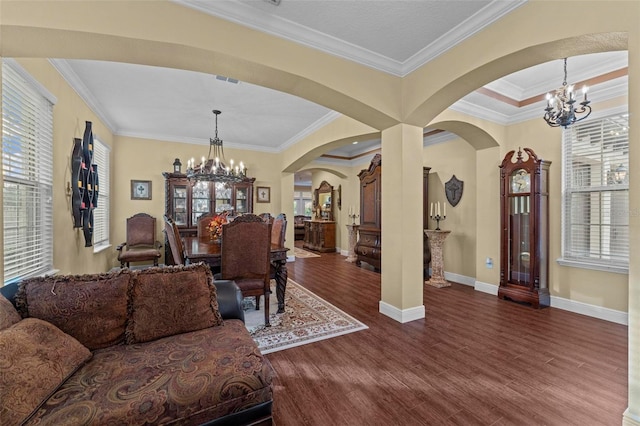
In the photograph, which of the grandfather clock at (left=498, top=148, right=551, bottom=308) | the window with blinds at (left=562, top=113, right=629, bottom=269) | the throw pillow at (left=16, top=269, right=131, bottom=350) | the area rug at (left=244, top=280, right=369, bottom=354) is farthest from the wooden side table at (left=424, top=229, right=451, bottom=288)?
the throw pillow at (left=16, top=269, right=131, bottom=350)

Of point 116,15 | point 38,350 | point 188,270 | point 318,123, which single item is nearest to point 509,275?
point 318,123

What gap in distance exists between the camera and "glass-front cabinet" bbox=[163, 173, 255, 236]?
5375 mm

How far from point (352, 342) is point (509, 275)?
2654 mm

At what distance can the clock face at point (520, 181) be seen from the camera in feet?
11.9

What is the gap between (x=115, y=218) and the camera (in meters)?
5.09

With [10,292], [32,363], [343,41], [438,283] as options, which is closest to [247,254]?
[10,292]

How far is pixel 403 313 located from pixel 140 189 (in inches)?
206

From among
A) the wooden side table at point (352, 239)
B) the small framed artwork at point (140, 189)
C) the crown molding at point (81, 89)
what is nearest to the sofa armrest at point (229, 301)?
the crown molding at point (81, 89)

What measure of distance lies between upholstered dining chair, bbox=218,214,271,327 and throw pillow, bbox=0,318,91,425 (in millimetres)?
1336

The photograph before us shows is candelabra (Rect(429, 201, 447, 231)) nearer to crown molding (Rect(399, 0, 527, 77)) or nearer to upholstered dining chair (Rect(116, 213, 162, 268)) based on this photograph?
crown molding (Rect(399, 0, 527, 77))

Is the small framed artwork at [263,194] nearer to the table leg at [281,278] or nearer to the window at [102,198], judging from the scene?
the window at [102,198]

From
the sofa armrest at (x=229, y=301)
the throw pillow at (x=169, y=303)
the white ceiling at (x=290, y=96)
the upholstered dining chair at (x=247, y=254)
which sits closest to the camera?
the throw pillow at (x=169, y=303)

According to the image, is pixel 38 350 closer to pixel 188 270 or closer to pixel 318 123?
pixel 188 270

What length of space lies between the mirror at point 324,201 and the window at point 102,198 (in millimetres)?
5475
